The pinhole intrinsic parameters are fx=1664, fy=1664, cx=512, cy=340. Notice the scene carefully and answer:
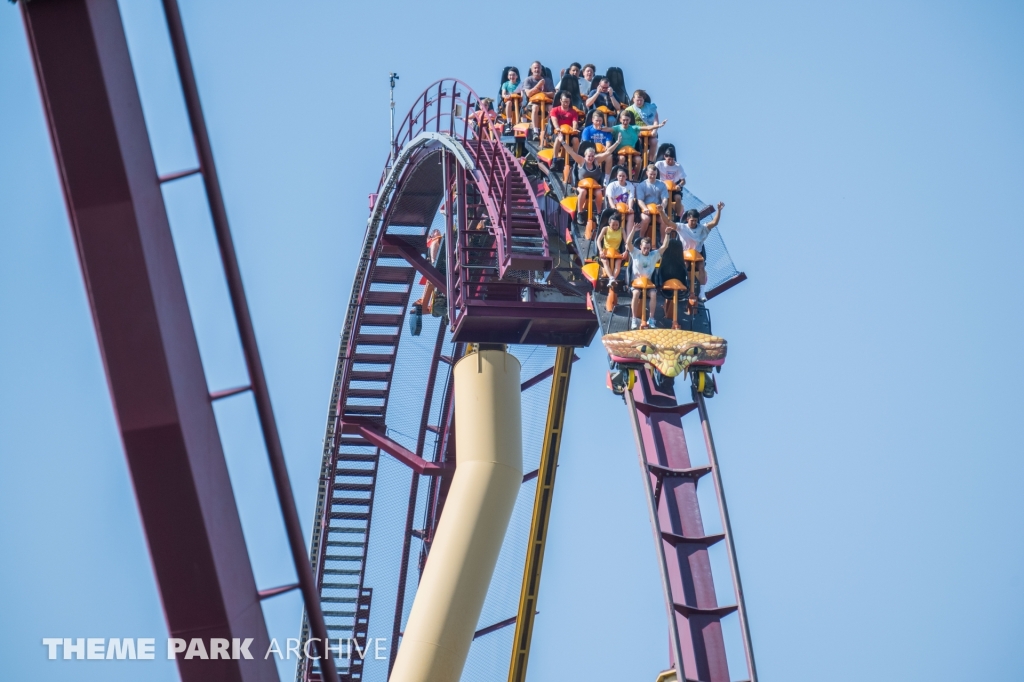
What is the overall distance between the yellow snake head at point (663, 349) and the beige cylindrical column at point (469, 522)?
3.14 meters

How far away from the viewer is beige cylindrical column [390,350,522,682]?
1594 centimetres

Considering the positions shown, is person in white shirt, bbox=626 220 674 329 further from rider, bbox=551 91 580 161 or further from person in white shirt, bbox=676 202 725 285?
rider, bbox=551 91 580 161

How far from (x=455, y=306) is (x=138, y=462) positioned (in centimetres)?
1082

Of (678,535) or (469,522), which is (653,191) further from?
(469,522)

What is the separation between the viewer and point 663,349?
13992mm

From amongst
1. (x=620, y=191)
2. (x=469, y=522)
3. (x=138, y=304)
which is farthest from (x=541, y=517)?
(x=138, y=304)

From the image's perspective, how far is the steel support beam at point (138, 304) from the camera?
6059mm

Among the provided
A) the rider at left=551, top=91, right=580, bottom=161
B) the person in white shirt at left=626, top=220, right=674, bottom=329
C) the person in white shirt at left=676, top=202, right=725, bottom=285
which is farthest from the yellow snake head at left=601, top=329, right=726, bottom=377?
the rider at left=551, top=91, right=580, bottom=161

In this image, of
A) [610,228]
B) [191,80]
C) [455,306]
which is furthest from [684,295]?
[191,80]

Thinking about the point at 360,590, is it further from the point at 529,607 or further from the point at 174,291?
the point at 174,291

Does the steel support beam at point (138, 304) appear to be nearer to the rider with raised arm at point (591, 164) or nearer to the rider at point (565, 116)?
the rider with raised arm at point (591, 164)

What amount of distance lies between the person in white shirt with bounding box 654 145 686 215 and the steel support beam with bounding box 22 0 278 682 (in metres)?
9.37

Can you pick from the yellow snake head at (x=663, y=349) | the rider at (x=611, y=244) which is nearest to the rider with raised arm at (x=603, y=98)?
the rider at (x=611, y=244)

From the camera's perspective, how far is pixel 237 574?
21.2ft
